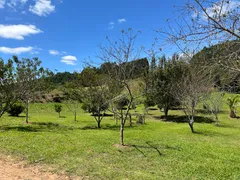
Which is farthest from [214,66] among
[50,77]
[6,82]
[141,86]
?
[50,77]

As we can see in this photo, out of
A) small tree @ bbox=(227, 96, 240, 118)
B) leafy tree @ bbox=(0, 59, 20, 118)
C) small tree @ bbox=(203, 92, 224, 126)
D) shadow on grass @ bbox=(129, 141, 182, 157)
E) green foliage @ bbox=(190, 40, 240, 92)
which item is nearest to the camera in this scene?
green foliage @ bbox=(190, 40, 240, 92)

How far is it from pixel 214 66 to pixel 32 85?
14805 mm

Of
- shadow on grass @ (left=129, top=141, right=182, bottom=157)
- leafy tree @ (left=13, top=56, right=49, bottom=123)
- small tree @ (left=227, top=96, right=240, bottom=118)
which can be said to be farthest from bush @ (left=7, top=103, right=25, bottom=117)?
small tree @ (left=227, top=96, right=240, bottom=118)

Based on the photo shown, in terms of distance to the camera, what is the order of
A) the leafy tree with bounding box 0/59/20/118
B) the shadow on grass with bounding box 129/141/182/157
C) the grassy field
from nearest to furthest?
1. the grassy field
2. the shadow on grass with bounding box 129/141/182/157
3. the leafy tree with bounding box 0/59/20/118

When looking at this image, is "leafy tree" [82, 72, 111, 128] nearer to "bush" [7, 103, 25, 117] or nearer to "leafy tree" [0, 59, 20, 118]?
"leafy tree" [0, 59, 20, 118]

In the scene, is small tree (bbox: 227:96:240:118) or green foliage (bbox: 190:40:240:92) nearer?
green foliage (bbox: 190:40:240:92)

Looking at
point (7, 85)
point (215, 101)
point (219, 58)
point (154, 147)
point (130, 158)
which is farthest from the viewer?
point (215, 101)

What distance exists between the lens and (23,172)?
5898mm

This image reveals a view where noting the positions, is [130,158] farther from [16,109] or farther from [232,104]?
[16,109]

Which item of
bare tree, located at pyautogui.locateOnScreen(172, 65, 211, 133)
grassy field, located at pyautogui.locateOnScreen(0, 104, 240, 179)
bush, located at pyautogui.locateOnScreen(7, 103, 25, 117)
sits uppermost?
bare tree, located at pyautogui.locateOnScreen(172, 65, 211, 133)

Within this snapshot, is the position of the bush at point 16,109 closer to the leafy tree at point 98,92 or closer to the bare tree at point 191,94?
the leafy tree at point 98,92

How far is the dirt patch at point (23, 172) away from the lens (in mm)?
5527

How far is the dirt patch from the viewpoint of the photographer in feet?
18.1

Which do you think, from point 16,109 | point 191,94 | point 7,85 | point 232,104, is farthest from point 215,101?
point 16,109
